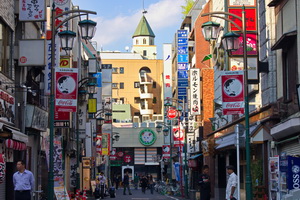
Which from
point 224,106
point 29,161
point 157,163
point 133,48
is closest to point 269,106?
point 224,106

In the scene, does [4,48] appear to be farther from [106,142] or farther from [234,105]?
[106,142]

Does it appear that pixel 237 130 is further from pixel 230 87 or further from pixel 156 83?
pixel 156 83

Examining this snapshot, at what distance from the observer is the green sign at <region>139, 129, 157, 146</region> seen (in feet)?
335

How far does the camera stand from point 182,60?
62500 millimetres

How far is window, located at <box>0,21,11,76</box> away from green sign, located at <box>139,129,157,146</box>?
79.6m

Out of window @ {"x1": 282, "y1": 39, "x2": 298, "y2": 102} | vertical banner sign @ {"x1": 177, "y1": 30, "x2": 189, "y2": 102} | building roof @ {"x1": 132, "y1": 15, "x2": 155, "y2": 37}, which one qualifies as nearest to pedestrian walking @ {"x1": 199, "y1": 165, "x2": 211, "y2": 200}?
window @ {"x1": 282, "y1": 39, "x2": 298, "y2": 102}

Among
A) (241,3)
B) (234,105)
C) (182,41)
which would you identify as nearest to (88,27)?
(234,105)

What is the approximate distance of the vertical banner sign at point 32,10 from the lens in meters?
22.9

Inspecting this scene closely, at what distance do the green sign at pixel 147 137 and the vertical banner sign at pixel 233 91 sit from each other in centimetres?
8063

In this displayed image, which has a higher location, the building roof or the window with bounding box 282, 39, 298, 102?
the building roof

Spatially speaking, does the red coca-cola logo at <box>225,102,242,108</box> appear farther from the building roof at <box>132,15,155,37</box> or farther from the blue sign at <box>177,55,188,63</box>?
the building roof at <box>132,15,155,37</box>

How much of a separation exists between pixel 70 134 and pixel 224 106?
70.2 feet

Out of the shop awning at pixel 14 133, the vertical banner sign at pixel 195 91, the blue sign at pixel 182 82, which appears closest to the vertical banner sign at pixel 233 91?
the shop awning at pixel 14 133

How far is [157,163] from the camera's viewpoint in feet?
337
